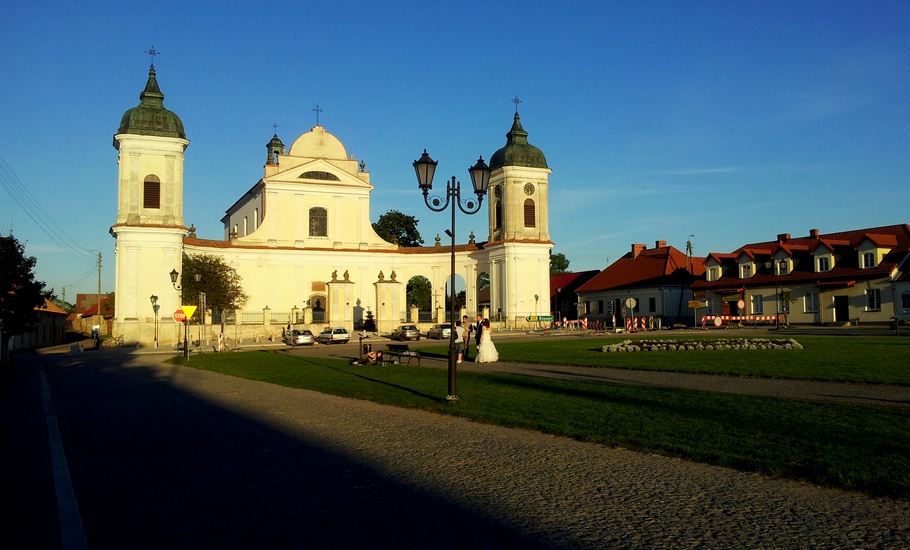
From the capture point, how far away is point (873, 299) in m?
50.7

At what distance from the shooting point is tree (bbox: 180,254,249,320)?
5784 cm

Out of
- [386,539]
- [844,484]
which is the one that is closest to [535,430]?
[844,484]

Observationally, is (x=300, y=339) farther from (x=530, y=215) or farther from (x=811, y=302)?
(x=811, y=302)

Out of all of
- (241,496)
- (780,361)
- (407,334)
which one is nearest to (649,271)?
(407,334)

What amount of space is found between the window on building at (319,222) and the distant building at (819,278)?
33.0 m

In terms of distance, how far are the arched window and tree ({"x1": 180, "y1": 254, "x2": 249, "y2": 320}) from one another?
2493 centimetres

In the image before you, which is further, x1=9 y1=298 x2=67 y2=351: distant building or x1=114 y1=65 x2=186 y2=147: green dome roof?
x1=9 y1=298 x2=67 y2=351: distant building

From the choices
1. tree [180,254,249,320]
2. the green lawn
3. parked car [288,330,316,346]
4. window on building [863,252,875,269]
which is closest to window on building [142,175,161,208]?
tree [180,254,249,320]

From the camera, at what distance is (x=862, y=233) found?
5669 cm

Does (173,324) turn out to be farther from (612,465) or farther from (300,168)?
(612,465)

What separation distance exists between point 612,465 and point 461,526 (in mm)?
2854

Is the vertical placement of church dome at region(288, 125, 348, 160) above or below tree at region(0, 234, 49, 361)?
above

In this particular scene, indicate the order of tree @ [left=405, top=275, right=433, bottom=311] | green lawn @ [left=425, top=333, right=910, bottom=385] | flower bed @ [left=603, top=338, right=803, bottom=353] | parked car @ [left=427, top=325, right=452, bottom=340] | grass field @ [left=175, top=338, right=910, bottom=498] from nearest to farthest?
grass field @ [left=175, top=338, right=910, bottom=498] < green lawn @ [left=425, top=333, right=910, bottom=385] < flower bed @ [left=603, top=338, right=803, bottom=353] < parked car @ [left=427, top=325, right=452, bottom=340] < tree @ [left=405, top=275, right=433, bottom=311]

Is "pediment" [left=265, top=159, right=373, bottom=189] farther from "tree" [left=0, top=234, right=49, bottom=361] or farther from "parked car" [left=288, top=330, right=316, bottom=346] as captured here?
"tree" [left=0, top=234, right=49, bottom=361]
